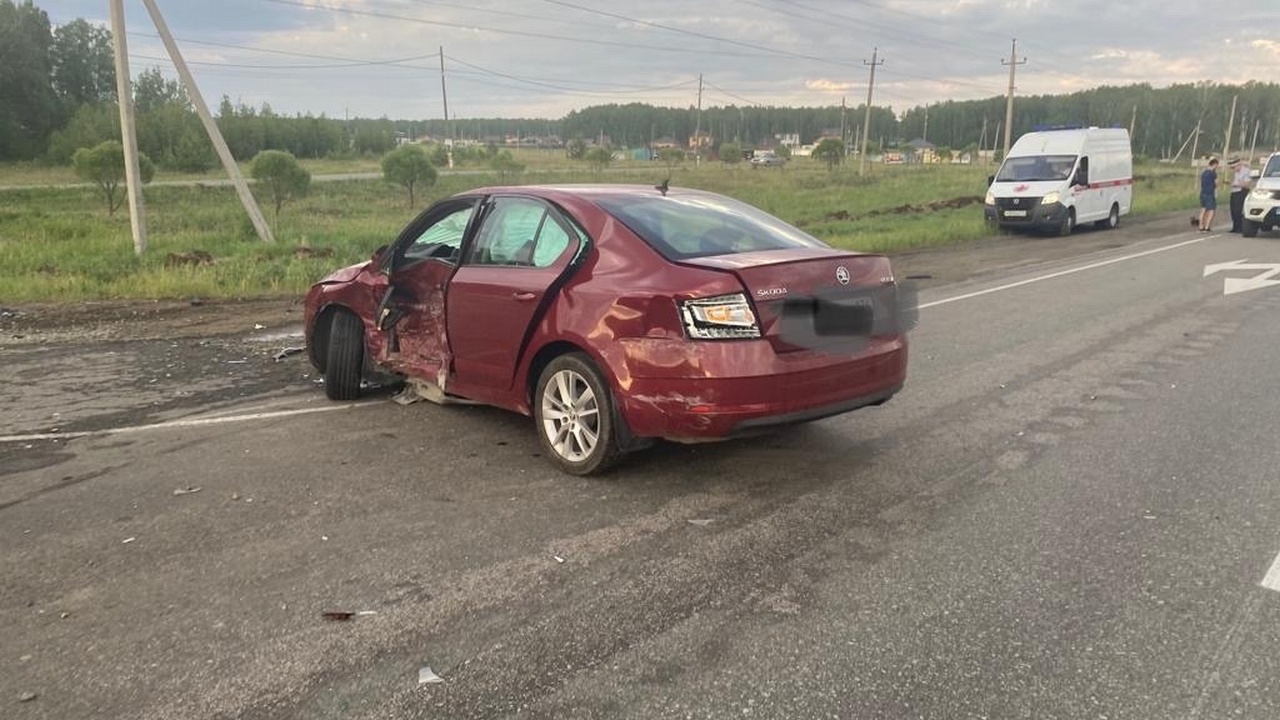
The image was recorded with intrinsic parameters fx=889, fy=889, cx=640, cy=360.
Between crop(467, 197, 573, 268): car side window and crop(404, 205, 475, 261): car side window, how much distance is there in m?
0.20

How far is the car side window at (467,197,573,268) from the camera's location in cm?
488

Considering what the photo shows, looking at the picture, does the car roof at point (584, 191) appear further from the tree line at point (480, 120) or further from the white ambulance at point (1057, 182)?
the tree line at point (480, 120)

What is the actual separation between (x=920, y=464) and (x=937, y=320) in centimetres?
507

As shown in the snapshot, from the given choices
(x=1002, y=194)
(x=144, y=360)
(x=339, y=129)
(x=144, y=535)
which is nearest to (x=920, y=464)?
(x=144, y=535)

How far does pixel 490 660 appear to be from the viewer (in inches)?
114

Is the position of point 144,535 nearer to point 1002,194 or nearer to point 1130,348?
point 1130,348

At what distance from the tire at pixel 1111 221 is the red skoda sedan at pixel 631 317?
21028 millimetres

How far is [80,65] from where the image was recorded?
8544 centimetres

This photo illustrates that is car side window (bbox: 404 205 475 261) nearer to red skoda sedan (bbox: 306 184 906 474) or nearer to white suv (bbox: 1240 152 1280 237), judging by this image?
red skoda sedan (bbox: 306 184 906 474)

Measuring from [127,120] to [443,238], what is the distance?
12769 mm

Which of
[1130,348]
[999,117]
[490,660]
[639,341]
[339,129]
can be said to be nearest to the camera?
[490,660]

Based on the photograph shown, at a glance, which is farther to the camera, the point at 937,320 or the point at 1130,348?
the point at 937,320

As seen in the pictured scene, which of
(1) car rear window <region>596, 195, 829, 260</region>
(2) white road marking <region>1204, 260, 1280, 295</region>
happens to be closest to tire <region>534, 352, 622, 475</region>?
(1) car rear window <region>596, 195, 829, 260</region>

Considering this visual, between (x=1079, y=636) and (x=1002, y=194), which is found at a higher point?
(x=1002, y=194)
